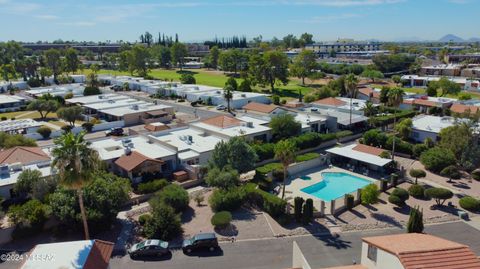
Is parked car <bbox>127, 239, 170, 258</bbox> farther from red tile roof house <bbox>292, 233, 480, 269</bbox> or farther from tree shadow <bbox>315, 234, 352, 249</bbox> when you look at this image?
tree shadow <bbox>315, 234, 352, 249</bbox>

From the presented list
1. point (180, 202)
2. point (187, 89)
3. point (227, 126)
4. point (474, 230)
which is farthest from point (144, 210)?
point (187, 89)

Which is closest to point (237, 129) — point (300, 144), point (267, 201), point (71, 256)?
point (300, 144)

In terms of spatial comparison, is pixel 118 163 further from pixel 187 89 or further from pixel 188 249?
pixel 187 89

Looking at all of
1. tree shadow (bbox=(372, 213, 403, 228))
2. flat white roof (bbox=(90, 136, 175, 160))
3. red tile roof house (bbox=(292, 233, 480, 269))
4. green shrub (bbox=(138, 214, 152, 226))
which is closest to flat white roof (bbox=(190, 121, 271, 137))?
flat white roof (bbox=(90, 136, 175, 160))

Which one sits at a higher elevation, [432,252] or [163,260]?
[432,252]

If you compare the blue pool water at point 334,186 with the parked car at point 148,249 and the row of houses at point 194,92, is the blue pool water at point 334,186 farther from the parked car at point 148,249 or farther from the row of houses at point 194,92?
the row of houses at point 194,92

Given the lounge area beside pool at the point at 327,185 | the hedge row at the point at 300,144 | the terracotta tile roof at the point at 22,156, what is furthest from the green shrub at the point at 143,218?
the hedge row at the point at 300,144

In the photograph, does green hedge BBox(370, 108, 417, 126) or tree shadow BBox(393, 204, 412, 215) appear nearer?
tree shadow BBox(393, 204, 412, 215)
